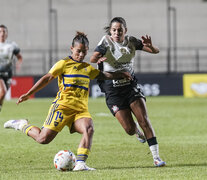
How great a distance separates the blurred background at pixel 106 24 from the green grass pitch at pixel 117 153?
13857 millimetres

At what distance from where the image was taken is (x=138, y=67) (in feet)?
102

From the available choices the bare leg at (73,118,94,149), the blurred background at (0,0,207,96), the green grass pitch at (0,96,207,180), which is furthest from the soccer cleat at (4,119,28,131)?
the blurred background at (0,0,207,96)

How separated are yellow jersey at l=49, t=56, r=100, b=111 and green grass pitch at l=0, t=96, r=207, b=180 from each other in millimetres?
943

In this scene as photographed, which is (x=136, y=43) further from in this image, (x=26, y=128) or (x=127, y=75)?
(x=26, y=128)

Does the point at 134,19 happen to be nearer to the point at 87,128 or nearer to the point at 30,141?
the point at 30,141

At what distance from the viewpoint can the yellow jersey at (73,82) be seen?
8.17 meters

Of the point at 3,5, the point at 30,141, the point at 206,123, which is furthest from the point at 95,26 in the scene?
the point at 30,141

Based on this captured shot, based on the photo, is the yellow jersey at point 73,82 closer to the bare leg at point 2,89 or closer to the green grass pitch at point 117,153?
the green grass pitch at point 117,153

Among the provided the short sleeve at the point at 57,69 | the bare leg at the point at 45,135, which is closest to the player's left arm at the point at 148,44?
the short sleeve at the point at 57,69

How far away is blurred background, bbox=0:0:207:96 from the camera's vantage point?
102 feet

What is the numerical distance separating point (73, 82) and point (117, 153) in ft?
7.45

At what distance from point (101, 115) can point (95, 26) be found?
1429 cm

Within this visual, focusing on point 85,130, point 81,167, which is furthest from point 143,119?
point 81,167

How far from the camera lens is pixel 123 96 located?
9078 millimetres
